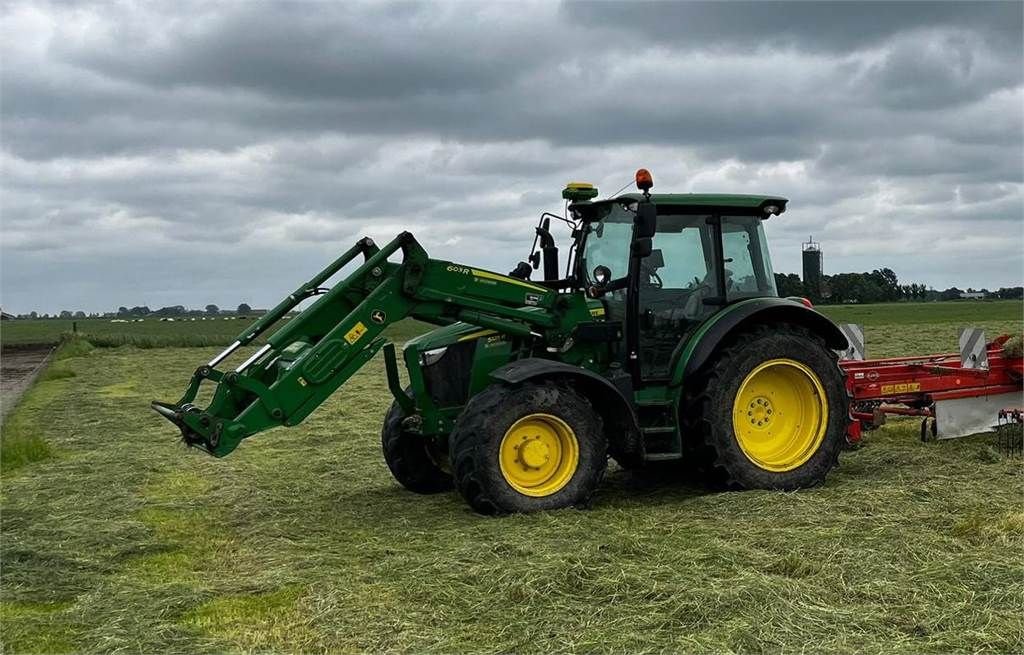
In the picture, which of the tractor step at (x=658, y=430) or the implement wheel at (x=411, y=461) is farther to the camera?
the implement wheel at (x=411, y=461)

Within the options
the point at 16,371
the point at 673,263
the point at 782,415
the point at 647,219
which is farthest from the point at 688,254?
the point at 16,371

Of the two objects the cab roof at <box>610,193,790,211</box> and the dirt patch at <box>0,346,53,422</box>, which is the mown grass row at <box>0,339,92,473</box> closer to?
the dirt patch at <box>0,346,53,422</box>

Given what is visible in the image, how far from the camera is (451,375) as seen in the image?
8.00 m

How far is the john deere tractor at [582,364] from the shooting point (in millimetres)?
7168

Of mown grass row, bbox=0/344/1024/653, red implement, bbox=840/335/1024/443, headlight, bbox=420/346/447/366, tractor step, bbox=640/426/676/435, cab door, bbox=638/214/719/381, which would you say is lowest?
mown grass row, bbox=0/344/1024/653

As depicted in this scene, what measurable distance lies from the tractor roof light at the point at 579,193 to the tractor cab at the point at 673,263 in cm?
9

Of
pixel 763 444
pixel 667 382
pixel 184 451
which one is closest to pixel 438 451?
pixel 667 382

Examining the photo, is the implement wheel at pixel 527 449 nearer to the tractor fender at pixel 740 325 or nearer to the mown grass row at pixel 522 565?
the mown grass row at pixel 522 565

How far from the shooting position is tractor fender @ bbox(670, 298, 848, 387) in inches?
306

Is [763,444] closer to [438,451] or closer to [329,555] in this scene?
[438,451]

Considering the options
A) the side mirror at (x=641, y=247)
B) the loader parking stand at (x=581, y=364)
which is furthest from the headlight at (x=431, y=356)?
the side mirror at (x=641, y=247)

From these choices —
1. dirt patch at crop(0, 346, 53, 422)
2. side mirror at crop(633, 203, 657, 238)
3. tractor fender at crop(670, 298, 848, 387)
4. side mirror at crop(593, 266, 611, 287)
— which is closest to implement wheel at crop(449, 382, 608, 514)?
tractor fender at crop(670, 298, 848, 387)

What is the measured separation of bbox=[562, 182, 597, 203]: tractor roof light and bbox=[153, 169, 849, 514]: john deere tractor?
2 cm

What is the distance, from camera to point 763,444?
816 centimetres
